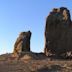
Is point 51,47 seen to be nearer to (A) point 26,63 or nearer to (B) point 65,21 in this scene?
(B) point 65,21

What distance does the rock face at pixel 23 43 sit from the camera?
6092 centimetres

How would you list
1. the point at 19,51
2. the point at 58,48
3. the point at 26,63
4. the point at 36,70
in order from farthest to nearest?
the point at 58,48 < the point at 19,51 < the point at 26,63 < the point at 36,70

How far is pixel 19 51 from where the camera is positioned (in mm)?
60000

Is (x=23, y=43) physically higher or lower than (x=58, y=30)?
lower

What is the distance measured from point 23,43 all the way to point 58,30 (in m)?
7.93

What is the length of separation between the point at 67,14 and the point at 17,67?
26327 mm

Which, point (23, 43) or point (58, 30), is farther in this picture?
point (58, 30)

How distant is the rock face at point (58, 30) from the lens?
63906mm

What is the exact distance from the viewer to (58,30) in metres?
64.8

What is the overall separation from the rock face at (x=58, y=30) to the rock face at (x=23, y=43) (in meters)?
4.07

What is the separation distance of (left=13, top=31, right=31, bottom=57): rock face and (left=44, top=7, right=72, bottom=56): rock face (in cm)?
407

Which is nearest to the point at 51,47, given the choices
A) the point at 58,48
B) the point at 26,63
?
the point at 58,48

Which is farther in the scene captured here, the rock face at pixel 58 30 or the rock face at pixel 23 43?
the rock face at pixel 58 30

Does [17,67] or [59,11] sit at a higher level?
[59,11]
